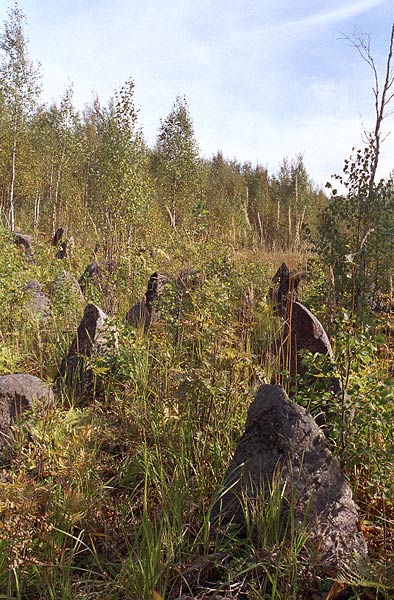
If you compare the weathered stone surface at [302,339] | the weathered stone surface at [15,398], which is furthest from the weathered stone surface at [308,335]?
the weathered stone surface at [15,398]

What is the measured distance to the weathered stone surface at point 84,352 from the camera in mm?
4285

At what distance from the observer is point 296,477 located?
2.38m

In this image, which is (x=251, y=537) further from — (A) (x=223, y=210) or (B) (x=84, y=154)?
(B) (x=84, y=154)

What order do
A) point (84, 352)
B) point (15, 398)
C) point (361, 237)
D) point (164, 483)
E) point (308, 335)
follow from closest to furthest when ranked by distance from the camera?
1. point (164, 483)
2. point (15, 398)
3. point (308, 335)
4. point (84, 352)
5. point (361, 237)

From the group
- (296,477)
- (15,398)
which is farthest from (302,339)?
(15,398)

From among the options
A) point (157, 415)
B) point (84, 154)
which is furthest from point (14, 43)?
point (157, 415)

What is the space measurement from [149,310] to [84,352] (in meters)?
1.68

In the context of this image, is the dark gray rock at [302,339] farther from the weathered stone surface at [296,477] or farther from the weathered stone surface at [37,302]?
the weathered stone surface at [37,302]

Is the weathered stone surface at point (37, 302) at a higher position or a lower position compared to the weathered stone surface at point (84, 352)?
higher

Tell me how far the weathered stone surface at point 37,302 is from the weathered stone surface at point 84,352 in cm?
120

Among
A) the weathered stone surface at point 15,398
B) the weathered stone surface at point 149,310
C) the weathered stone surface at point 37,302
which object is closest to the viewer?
the weathered stone surface at point 15,398

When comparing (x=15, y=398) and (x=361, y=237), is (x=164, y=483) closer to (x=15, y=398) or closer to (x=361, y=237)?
(x=15, y=398)

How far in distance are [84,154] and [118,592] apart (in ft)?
99.6

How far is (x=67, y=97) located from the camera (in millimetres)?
25453
